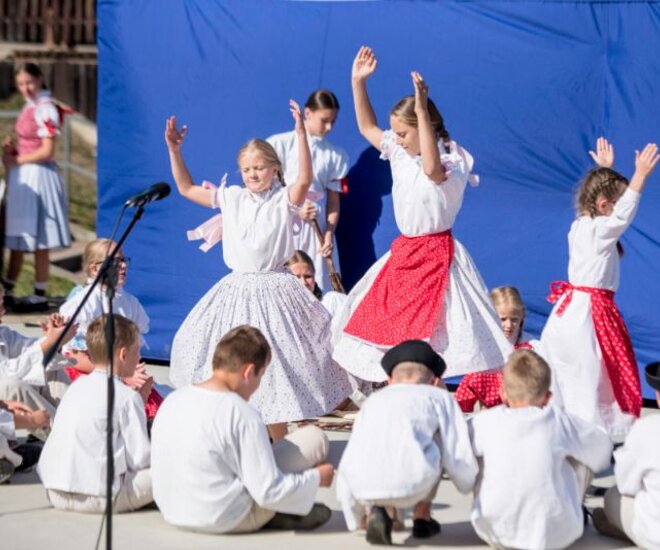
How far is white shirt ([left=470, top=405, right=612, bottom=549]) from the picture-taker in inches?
197

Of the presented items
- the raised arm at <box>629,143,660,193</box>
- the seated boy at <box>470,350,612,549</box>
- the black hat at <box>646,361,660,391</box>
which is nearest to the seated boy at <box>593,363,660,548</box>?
the seated boy at <box>470,350,612,549</box>

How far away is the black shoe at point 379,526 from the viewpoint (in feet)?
16.8

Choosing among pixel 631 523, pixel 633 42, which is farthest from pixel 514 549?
pixel 633 42

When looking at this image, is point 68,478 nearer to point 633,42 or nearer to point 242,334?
point 242,334

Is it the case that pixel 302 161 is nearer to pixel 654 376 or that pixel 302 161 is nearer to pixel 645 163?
pixel 645 163

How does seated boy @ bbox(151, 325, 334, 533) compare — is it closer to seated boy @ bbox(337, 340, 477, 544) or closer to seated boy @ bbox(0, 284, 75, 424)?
seated boy @ bbox(337, 340, 477, 544)

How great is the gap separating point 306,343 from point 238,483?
4.93ft

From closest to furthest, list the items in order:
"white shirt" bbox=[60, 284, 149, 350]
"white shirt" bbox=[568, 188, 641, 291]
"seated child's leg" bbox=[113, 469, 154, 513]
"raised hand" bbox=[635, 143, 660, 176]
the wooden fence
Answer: "seated child's leg" bbox=[113, 469, 154, 513] < "raised hand" bbox=[635, 143, 660, 176] < "white shirt" bbox=[568, 188, 641, 291] < "white shirt" bbox=[60, 284, 149, 350] < the wooden fence

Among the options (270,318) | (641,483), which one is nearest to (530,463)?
(641,483)

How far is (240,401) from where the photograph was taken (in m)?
5.21

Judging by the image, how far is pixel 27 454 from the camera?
6367 millimetres

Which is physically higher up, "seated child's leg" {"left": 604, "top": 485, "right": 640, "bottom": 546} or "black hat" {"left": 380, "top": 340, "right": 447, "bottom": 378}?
"black hat" {"left": 380, "top": 340, "right": 447, "bottom": 378}

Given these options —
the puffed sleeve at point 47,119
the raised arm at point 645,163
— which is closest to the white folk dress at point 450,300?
the raised arm at point 645,163

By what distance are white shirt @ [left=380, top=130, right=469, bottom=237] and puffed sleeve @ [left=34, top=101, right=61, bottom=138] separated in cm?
484
